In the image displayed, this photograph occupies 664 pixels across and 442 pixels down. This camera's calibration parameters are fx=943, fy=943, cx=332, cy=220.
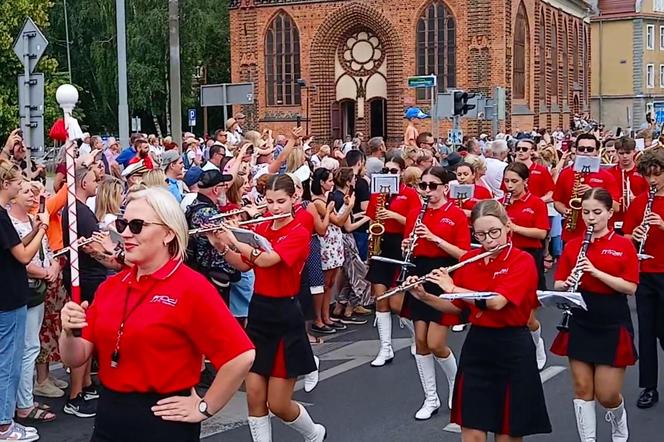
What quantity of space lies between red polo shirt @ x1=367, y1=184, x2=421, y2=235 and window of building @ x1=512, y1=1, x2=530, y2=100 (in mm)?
33736

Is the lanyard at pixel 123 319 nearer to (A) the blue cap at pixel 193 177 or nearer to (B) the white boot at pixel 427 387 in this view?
(B) the white boot at pixel 427 387

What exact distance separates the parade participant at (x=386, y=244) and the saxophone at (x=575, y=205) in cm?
150

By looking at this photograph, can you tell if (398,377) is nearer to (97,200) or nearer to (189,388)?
(97,200)

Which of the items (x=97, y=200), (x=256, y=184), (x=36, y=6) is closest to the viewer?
(x=97, y=200)

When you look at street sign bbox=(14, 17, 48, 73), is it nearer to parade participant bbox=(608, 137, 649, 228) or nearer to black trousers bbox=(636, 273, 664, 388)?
parade participant bbox=(608, 137, 649, 228)

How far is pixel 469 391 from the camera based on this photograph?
547cm

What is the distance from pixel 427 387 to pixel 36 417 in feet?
10.4

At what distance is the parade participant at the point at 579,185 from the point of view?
9.30 m

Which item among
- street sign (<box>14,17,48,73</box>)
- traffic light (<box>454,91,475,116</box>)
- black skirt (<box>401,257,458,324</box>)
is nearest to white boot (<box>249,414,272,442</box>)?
black skirt (<box>401,257,458,324</box>)

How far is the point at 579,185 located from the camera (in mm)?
9477

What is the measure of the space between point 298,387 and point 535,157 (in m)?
6.16

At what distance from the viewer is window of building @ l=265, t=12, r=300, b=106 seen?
42938 millimetres

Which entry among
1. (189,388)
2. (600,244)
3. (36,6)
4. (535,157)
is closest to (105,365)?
(189,388)

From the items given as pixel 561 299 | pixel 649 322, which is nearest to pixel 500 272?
pixel 561 299
